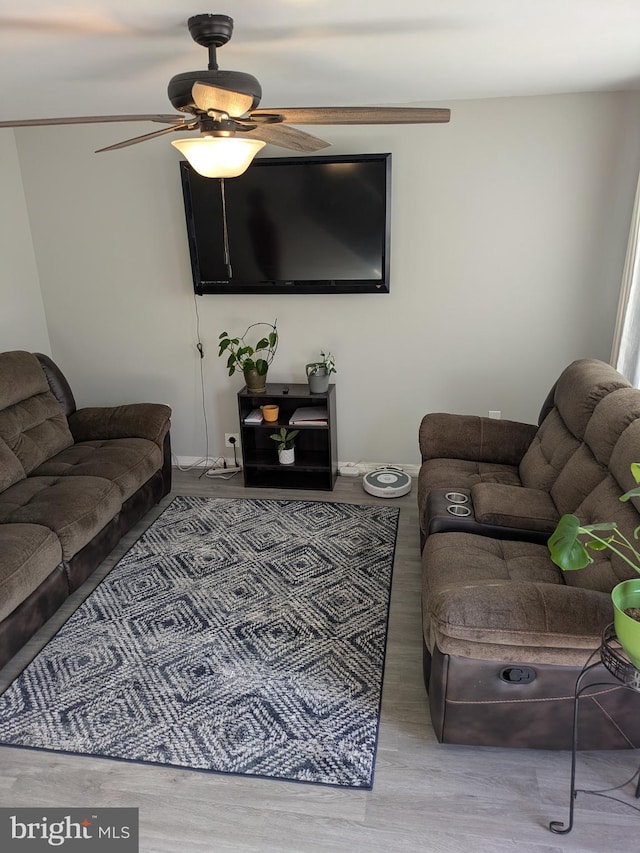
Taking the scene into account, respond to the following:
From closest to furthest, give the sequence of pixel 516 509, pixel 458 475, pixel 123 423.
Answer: pixel 516 509
pixel 458 475
pixel 123 423

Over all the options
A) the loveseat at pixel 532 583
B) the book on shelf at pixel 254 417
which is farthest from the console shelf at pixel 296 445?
the loveseat at pixel 532 583

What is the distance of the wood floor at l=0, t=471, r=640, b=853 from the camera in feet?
6.02

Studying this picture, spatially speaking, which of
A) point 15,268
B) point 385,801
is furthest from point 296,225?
point 385,801

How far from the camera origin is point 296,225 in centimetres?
376

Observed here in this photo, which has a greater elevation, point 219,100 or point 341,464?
point 219,100

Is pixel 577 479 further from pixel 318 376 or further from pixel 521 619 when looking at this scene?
pixel 318 376

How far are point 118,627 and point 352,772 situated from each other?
127 centimetres

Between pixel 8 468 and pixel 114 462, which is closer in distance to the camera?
pixel 8 468

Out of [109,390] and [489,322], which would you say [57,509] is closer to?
[109,390]

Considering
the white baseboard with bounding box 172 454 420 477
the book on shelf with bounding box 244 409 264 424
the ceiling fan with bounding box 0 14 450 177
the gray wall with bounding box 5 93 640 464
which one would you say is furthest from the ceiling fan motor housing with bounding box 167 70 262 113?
the white baseboard with bounding box 172 454 420 477

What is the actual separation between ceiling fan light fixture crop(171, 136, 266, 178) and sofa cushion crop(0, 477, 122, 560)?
1.74 m

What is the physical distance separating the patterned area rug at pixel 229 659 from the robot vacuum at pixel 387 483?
13.6 inches

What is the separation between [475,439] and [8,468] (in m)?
2.48

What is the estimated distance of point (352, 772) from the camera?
6.70 ft
